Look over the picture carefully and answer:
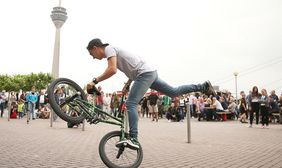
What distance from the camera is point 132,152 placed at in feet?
16.5

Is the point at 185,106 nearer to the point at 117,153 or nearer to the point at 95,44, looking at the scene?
the point at 117,153

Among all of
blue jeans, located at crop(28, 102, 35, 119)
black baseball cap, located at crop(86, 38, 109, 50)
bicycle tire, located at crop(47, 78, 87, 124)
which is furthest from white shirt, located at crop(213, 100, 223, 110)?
black baseball cap, located at crop(86, 38, 109, 50)

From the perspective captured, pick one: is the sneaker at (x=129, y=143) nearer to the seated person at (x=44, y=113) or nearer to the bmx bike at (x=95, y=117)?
the bmx bike at (x=95, y=117)

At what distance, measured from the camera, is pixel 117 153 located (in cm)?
500

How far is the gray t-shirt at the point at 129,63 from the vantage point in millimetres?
4711

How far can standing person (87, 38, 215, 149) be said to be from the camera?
4.61 metres

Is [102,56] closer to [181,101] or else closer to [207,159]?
[207,159]

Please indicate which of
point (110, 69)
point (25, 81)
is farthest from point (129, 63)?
point (25, 81)

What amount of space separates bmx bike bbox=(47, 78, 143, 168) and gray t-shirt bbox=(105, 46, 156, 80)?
0.54 m

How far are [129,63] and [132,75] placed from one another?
0.76ft

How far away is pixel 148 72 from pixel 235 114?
19.4m

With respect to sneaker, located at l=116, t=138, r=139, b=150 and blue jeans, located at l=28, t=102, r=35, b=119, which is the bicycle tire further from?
blue jeans, located at l=28, t=102, r=35, b=119

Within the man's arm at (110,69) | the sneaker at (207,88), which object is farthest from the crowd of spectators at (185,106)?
the man's arm at (110,69)

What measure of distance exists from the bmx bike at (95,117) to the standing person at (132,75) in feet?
0.51
